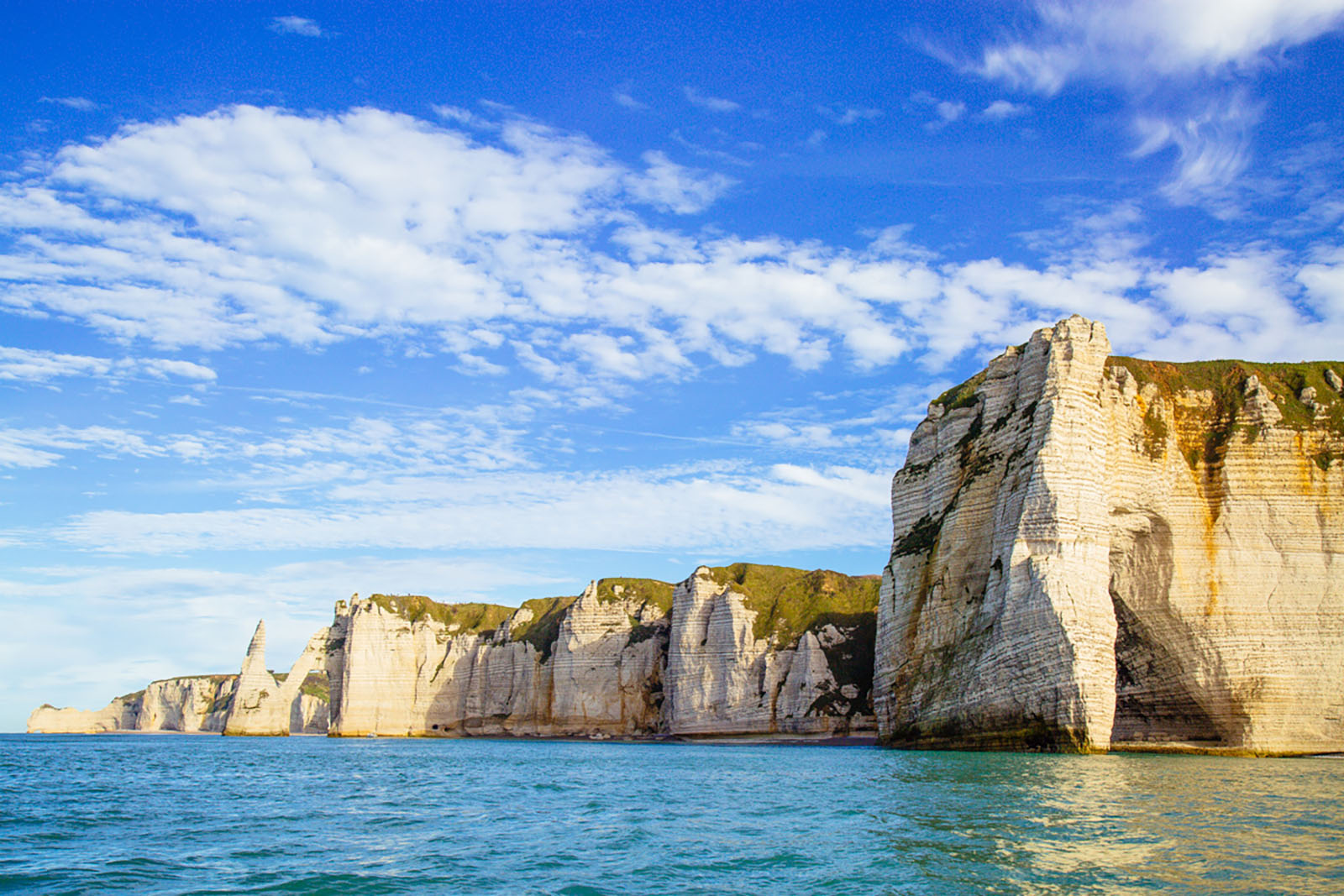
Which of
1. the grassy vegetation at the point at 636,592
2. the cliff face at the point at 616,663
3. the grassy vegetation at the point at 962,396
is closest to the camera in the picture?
the grassy vegetation at the point at 962,396

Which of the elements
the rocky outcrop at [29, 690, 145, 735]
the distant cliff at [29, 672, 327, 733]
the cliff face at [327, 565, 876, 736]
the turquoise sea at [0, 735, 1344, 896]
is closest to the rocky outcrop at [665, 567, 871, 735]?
the cliff face at [327, 565, 876, 736]

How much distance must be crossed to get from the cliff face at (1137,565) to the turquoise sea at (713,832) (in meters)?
5.99

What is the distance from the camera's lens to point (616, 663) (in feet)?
309

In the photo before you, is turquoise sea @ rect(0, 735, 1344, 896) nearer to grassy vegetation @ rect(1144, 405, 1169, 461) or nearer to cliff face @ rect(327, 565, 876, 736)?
grassy vegetation @ rect(1144, 405, 1169, 461)

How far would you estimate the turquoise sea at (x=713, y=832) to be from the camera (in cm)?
1450

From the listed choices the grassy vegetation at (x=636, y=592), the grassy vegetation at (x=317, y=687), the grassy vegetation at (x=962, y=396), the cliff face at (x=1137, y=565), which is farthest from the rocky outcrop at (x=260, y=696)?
the cliff face at (x=1137, y=565)

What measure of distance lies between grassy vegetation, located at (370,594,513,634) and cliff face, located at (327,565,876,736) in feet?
0.69

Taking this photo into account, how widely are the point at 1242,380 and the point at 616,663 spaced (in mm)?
62121

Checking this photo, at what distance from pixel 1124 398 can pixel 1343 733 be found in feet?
56.0

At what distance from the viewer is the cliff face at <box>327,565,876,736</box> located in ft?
259

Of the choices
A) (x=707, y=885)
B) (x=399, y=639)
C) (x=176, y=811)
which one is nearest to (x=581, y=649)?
(x=399, y=639)

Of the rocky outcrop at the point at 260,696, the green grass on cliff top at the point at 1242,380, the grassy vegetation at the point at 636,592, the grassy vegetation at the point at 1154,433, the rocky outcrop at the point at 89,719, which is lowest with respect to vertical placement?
the rocky outcrop at the point at 89,719

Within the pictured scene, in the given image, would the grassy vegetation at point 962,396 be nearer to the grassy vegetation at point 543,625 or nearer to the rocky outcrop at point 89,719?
the grassy vegetation at point 543,625

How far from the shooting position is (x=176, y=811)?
24969 mm
